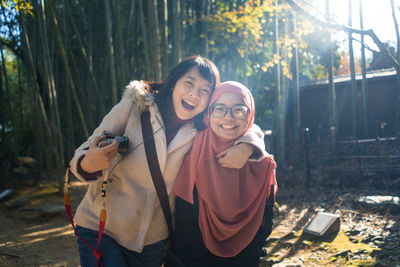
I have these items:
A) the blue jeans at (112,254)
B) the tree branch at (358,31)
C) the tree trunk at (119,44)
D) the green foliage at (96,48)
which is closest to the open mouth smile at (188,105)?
the blue jeans at (112,254)

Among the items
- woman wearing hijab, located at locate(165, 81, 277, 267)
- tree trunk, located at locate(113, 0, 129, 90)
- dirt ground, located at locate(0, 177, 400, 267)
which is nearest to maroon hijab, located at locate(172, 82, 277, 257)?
woman wearing hijab, located at locate(165, 81, 277, 267)

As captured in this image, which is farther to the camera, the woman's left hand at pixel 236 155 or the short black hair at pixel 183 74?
the short black hair at pixel 183 74

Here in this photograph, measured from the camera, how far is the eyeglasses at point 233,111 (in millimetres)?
1625

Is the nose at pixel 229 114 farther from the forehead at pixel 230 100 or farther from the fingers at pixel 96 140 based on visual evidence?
the fingers at pixel 96 140

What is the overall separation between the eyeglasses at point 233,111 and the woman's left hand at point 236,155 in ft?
0.48

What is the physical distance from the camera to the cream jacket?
1.55m

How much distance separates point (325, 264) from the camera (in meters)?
3.24

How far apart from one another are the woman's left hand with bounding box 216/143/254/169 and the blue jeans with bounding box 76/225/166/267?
0.53m

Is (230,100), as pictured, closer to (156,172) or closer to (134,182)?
(156,172)

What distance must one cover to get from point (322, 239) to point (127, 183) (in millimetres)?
2980

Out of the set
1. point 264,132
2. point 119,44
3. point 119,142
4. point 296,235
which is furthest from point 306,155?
point 119,142

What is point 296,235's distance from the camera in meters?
4.12

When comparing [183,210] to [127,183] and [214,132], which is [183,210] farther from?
[214,132]

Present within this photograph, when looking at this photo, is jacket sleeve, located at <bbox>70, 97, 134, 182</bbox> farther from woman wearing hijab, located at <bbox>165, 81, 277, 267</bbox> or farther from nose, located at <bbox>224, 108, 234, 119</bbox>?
nose, located at <bbox>224, 108, 234, 119</bbox>
